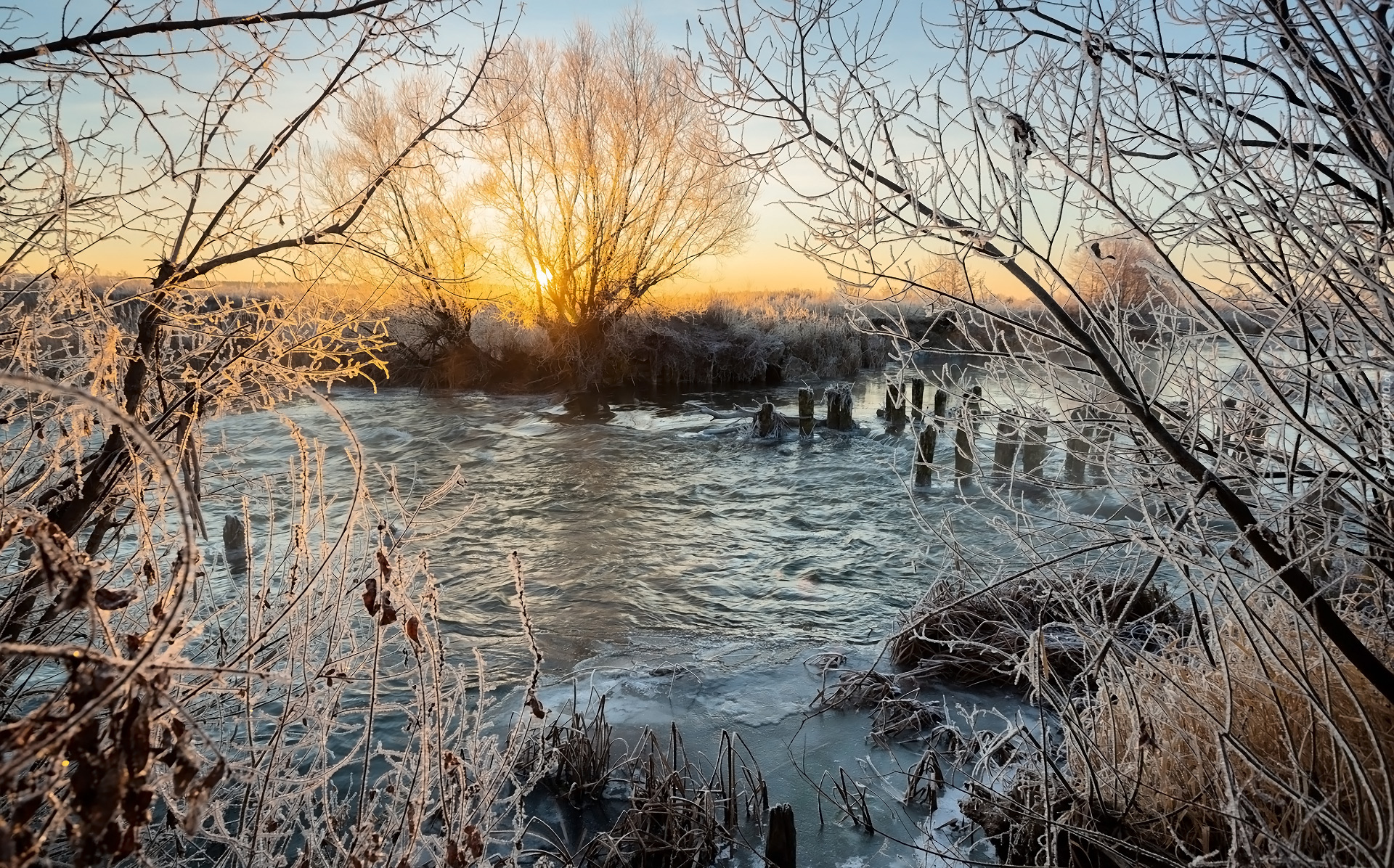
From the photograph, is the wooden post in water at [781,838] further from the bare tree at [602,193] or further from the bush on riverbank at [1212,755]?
the bare tree at [602,193]

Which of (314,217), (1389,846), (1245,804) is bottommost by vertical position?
(1245,804)

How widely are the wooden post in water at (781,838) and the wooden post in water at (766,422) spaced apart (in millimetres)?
11896

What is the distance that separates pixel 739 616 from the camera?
7.24 m

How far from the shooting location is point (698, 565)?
8688mm

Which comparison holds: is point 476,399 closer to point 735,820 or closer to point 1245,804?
point 735,820

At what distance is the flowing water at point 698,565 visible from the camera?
498 cm

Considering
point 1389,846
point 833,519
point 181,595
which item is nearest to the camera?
point 181,595

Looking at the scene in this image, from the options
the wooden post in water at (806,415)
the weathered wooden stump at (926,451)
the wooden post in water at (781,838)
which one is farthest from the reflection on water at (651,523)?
the wooden post in water at (781,838)

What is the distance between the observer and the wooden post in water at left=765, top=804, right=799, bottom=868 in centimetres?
342

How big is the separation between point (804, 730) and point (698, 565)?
3721mm

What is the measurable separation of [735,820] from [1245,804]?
2.13 m

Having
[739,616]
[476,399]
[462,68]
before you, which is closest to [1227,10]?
[462,68]

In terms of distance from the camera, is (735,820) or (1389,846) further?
(735,820)

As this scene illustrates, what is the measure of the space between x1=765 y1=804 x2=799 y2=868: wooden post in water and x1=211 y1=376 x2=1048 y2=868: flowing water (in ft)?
1.61
